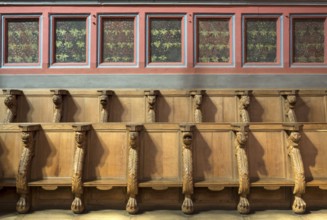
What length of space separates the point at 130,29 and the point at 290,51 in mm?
2096

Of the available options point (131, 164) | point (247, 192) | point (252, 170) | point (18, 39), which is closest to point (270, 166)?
point (252, 170)

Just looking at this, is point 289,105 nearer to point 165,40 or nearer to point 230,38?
point 230,38

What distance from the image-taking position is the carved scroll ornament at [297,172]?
72.0 inches

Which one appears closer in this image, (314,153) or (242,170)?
(242,170)

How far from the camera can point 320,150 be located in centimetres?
197

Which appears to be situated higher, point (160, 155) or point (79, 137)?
point (79, 137)

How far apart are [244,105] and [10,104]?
2407 mm

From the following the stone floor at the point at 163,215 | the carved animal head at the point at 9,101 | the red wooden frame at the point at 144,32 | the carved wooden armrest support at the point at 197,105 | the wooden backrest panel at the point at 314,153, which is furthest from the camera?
the red wooden frame at the point at 144,32

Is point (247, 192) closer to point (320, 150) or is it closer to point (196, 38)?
point (320, 150)

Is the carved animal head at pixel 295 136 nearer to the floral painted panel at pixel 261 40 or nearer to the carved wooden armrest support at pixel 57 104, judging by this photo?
the floral painted panel at pixel 261 40

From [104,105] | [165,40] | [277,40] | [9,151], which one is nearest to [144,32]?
[165,40]

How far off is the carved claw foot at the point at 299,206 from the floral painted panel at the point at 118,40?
2.40 metres

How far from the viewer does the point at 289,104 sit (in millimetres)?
2656

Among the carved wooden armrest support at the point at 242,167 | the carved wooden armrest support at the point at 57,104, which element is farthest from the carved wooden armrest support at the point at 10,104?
the carved wooden armrest support at the point at 242,167
